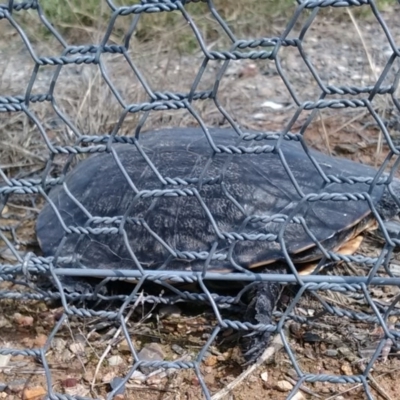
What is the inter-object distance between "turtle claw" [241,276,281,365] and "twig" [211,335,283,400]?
0.04ft

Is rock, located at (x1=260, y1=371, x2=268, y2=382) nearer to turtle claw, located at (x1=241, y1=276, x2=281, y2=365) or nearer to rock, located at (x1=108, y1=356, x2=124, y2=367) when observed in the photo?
turtle claw, located at (x1=241, y1=276, x2=281, y2=365)

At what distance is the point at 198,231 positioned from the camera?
1.57 metres

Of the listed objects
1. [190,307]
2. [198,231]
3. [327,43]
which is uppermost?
[198,231]

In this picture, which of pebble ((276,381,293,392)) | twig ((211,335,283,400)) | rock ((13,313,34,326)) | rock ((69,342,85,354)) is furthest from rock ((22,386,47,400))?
pebble ((276,381,293,392))

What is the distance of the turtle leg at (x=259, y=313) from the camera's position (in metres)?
1.37

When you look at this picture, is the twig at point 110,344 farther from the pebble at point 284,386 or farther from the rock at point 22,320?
the pebble at point 284,386

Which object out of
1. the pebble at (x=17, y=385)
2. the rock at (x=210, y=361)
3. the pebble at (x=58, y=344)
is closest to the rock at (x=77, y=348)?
the pebble at (x=58, y=344)

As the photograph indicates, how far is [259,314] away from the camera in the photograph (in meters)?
1.44

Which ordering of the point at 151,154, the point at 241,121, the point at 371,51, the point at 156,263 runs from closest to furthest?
the point at 156,263 < the point at 151,154 < the point at 241,121 < the point at 371,51

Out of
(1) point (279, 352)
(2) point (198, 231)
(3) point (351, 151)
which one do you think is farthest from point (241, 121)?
(1) point (279, 352)

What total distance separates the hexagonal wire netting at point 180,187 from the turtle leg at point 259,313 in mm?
33

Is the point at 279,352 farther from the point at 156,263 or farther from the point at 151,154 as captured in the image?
the point at 151,154

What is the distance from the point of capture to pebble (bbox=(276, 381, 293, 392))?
Answer: 1.32m

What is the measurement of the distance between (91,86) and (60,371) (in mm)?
1252
